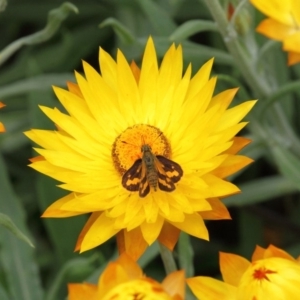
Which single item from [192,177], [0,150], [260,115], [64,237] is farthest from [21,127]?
[192,177]

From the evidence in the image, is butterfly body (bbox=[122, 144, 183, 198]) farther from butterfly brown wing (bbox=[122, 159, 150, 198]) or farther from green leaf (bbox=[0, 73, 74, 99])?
green leaf (bbox=[0, 73, 74, 99])

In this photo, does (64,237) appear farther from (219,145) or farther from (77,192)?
(219,145)

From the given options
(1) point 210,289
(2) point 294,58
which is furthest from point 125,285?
(2) point 294,58

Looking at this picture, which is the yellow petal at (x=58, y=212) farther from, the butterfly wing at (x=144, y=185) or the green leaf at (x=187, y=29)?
the green leaf at (x=187, y=29)

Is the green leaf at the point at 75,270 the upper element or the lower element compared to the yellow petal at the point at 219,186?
upper

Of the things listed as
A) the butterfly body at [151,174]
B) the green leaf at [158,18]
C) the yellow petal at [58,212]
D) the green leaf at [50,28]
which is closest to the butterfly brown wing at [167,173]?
the butterfly body at [151,174]

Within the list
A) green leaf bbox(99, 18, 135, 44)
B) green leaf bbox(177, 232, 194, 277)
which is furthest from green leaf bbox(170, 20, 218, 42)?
green leaf bbox(177, 232, 194, 277)

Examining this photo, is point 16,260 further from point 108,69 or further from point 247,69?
point 247,69
